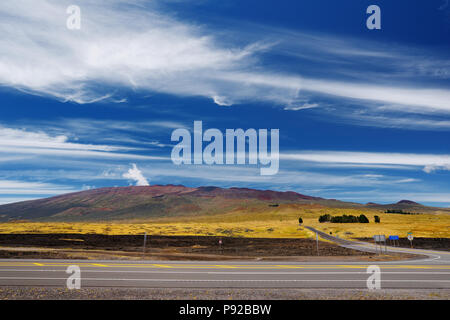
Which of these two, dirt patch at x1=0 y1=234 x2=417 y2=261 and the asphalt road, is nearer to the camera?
the asphalt road

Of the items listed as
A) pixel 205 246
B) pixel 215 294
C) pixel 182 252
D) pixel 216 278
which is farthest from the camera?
pixel 205 246

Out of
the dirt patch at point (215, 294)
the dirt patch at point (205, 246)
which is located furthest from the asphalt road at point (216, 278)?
the dirt patch at point (205, 246)

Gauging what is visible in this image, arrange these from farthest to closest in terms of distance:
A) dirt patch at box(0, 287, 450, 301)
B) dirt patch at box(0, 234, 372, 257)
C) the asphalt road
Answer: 1. dirt patch at box(0, 234, 372, 257)
2. the asphalt road
3. dirt patch at box(0, 287, 450, 301)

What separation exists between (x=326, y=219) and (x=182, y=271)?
95.6 m

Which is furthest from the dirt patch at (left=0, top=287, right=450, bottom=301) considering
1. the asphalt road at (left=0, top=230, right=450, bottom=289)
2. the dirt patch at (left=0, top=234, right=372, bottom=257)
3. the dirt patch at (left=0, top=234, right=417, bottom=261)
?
the dirt patch at (left=0, top=234, right=372, bottom=257)

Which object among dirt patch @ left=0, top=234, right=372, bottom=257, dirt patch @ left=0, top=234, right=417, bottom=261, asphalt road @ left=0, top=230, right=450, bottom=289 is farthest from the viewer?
dirt patch @ left=0, top=234, right=372, bottom=257

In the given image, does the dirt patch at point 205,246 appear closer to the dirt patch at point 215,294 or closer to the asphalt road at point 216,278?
the asphalt road at point 216,278

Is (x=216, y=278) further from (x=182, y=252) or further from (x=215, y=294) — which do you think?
(x=182, y=252)

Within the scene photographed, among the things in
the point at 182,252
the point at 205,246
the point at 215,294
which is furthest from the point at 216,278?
the point at 205,246

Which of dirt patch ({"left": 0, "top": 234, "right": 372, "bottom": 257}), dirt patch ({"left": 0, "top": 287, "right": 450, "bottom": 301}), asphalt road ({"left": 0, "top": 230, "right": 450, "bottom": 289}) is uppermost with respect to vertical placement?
dirt patch ({"left": 0, "top": 287, "right": 450, "bottom": 301})

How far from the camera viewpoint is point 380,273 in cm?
1794

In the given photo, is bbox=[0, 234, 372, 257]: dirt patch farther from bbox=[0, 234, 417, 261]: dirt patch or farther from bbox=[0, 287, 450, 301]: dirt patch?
bbox=[0, 287, 450, 301]: dirt patch
